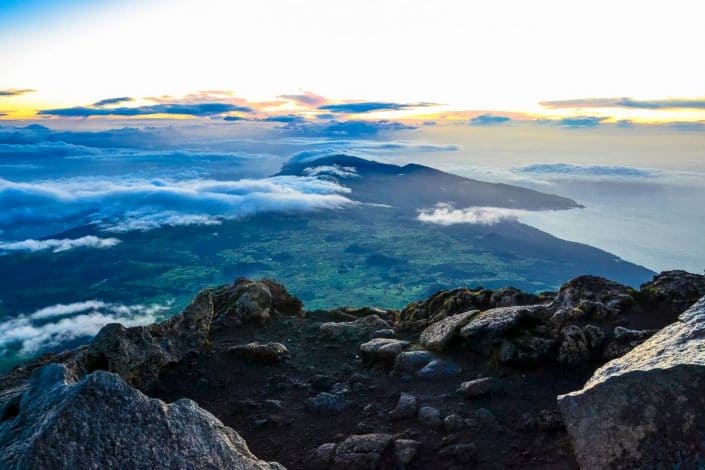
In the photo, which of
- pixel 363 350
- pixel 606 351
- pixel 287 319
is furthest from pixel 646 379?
pixel 287 319

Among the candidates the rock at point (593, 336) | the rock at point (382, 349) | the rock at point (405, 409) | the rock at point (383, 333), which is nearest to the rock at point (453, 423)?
the rock at point (405, 409)

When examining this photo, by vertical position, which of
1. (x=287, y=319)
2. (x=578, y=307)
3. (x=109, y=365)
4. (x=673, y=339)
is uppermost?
(x=673, y=339)

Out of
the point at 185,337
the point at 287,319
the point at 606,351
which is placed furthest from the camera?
the point at 287,319

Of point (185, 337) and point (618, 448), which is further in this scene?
point (185, 337)

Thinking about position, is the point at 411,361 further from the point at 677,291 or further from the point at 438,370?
the point at 677,291

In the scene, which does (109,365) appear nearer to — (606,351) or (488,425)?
(488,425)

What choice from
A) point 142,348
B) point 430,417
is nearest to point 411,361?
point 430,417

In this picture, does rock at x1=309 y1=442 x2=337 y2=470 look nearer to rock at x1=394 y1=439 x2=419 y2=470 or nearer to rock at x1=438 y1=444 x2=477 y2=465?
rock at x1=394 y1=439 x2=419 y2=470
